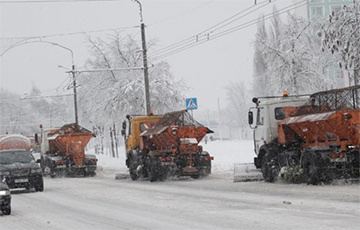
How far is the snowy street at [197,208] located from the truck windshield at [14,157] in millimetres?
1738

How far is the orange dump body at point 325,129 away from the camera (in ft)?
55.2

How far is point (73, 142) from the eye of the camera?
33281 millimetres

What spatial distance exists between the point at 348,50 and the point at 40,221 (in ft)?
38.6

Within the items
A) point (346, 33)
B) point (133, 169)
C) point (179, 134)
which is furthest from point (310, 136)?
point (133, 169)

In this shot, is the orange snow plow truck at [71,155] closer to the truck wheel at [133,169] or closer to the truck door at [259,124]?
the truck wheel at [133,169]

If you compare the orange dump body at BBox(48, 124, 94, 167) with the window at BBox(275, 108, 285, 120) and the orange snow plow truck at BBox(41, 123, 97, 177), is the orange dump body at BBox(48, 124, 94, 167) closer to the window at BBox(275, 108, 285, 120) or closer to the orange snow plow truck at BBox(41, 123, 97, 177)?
the orange snow plow truck at BBox(41, 123, 97, 177)

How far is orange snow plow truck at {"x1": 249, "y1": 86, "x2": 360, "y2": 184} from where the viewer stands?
17203 mm

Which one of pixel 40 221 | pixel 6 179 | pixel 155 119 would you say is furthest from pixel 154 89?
pixel 40 221

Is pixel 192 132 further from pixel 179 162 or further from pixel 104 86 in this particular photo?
pixel 104 86

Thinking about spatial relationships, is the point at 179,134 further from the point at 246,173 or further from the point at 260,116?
the point at 260,116

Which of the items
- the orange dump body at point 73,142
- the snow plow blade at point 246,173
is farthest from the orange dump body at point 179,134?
the orange dump body at point 73,142

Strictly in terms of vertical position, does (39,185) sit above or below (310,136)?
below

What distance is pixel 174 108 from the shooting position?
4541 centimetres

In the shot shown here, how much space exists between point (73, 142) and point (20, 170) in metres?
12.4
